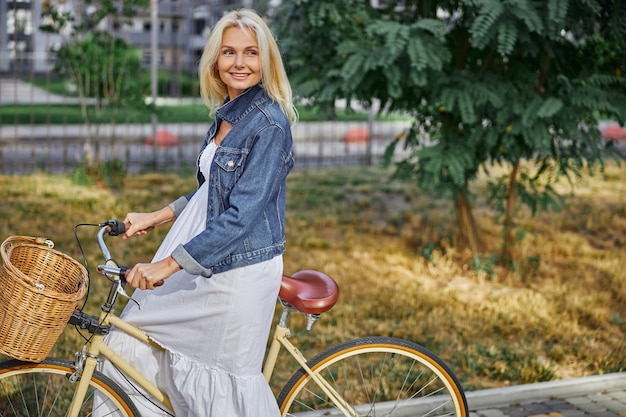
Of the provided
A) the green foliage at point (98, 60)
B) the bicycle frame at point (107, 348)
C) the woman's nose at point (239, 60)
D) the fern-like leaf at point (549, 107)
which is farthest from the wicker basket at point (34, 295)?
the green foliage at point (98, 60)

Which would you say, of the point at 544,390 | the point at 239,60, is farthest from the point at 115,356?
the point at 544,390

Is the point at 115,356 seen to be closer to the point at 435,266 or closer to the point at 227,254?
the point at 227,254

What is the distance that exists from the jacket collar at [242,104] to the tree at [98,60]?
23.5ft

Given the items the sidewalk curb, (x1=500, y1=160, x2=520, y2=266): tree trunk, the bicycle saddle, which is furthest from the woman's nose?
(x1=500, y1=160, x2=520, y2=266): tree trunk

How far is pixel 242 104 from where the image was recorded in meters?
2.79

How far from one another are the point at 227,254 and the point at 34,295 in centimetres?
59

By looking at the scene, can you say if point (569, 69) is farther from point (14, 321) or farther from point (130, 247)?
point (14, 321)

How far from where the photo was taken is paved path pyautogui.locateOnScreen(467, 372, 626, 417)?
4.29m

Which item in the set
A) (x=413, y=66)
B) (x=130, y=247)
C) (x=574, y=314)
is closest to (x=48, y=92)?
(x=130, y=247)

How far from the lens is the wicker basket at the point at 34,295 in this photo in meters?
2.47

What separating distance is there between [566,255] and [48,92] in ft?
23.9

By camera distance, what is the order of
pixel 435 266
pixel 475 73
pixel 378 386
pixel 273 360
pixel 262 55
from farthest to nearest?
pixel 435 266 < pixel 475 73 < pixel 378 386 < pixel 273 360 < pixel 262 55

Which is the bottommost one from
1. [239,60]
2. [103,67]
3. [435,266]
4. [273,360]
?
[435,266]

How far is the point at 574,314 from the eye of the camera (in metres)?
5.73
